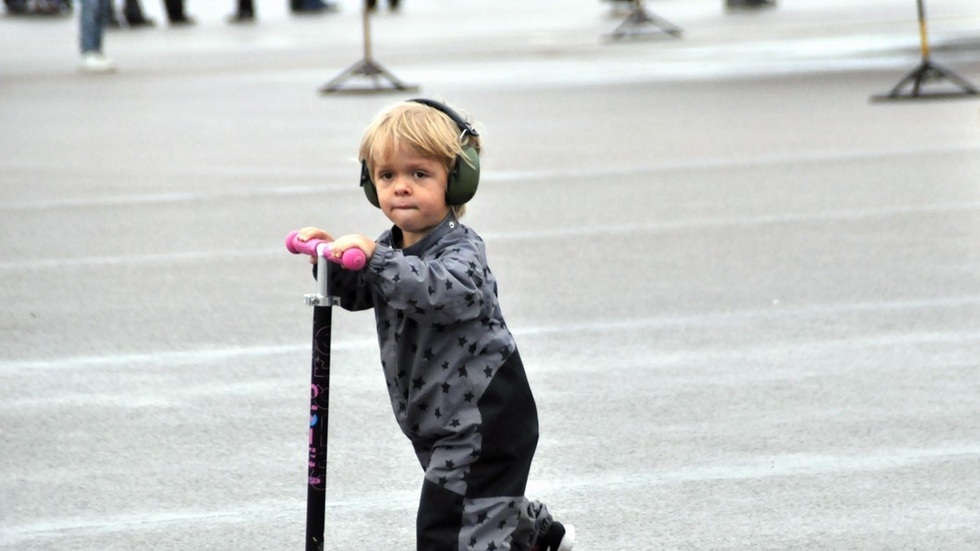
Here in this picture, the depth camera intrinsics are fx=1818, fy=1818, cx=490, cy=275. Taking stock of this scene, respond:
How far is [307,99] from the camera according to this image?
17312 millimetres

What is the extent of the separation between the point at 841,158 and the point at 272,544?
7.97 m

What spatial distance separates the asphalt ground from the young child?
29.3 inches

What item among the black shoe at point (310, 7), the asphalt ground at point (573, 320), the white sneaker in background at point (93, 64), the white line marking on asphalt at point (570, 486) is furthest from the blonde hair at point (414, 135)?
the black shoe at point (310, 7)

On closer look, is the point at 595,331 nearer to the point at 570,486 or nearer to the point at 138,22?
the point at 570,486

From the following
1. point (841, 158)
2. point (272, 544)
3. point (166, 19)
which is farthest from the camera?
point (166, 19)

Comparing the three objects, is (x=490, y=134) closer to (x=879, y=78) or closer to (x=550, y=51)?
(x=879, y=78)

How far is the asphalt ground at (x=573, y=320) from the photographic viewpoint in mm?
4762

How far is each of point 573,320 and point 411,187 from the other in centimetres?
346

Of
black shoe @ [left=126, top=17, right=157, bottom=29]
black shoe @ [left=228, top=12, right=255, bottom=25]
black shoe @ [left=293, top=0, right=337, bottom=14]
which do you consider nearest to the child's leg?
black shoe @ [left=126, top=17, right=157, bottom=29]

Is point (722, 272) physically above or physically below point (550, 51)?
above

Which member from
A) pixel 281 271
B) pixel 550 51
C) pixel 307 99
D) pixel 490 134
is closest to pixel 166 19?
pixel 550 51

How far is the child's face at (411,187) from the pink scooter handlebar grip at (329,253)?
0.23 m

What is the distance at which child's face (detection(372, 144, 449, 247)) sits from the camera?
3689mm

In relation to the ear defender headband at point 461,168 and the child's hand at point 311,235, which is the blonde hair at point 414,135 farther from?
the child's hand at point 311,235
